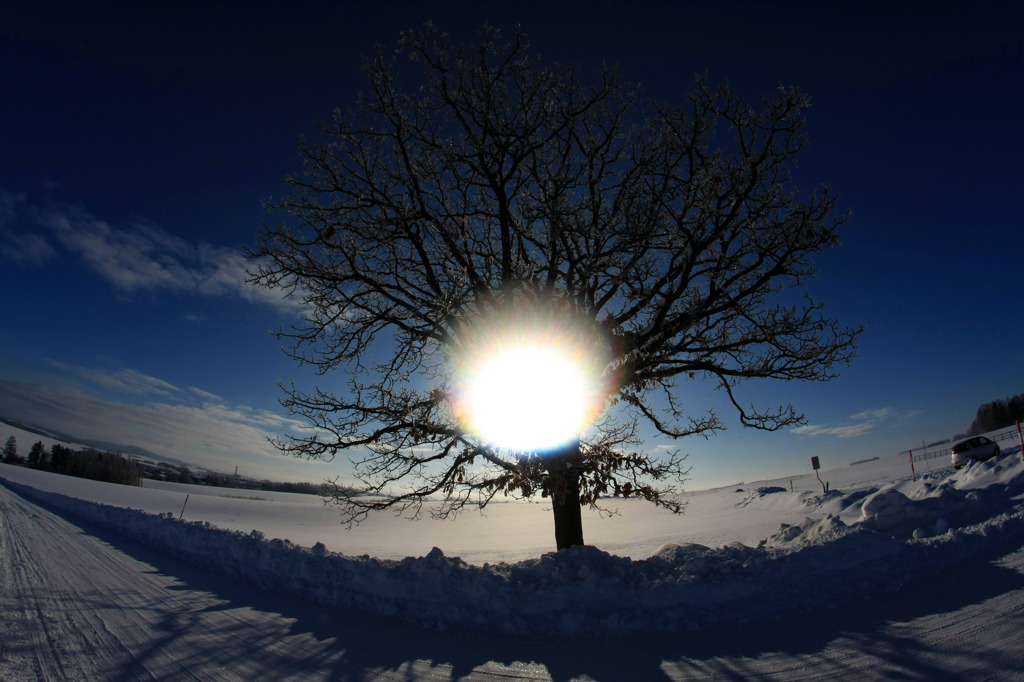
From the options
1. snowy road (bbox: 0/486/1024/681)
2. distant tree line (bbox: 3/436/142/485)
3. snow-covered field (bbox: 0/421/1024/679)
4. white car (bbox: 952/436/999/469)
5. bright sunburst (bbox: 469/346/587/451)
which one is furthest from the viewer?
distant tree line (bbox: 3/436/142/485)

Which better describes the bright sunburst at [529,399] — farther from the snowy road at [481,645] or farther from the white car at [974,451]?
the white car at [974,451]

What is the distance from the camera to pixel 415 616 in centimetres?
486

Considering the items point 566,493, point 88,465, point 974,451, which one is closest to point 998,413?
point 974,451

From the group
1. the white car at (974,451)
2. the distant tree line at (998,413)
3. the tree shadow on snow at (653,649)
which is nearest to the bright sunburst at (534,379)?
the tree shadow on snow at (653,649)

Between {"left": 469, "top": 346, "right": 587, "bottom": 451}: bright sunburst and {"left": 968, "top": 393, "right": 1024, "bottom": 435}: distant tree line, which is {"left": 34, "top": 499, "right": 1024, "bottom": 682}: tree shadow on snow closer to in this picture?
{"left": 469, "top": 346, "right": 587, "bottom": 451}: bright sunburst

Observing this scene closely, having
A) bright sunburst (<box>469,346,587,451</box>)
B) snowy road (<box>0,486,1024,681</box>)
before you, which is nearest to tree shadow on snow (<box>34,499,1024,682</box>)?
snowy road (<box>0,486,1024,681</box>)

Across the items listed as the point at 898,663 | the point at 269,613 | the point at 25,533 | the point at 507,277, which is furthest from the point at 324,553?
the point at 25,533

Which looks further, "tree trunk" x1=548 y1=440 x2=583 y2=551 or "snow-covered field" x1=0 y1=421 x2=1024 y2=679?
"tree trunk" x1=548 y1=440 x2=583 y2=551

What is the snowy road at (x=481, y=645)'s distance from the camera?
11.0 ft

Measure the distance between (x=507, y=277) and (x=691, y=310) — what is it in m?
3.01

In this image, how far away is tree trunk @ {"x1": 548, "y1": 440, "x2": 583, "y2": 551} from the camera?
6.55m

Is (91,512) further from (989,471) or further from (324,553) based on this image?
(989,471)

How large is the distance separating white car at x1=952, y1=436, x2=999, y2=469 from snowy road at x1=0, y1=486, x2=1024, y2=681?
2160 cm

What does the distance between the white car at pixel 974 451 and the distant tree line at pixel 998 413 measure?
3540 inches
